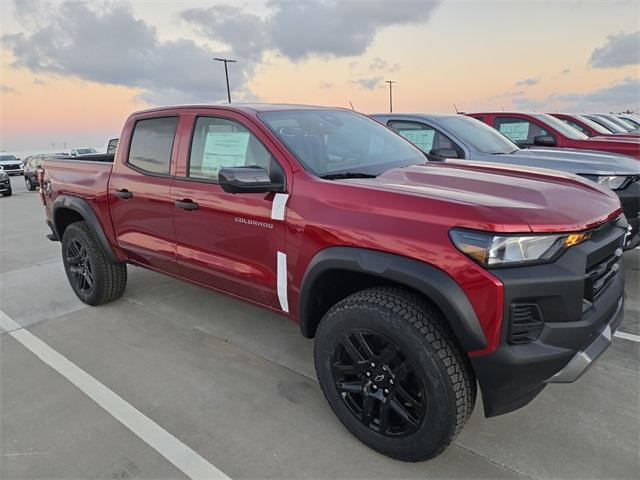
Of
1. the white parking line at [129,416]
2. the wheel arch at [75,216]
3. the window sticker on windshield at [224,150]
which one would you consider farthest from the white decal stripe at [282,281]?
the wheel arch at [75,216]

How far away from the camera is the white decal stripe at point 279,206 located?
104 inches

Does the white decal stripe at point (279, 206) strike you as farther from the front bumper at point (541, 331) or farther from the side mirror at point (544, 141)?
the side mirror at point (544, 141)

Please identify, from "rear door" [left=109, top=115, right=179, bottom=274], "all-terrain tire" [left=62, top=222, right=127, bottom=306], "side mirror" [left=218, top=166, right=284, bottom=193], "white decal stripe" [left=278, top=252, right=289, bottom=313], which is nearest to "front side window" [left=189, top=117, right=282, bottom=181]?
"side mirror" [left=218, top=166, right=284, bottom=193]

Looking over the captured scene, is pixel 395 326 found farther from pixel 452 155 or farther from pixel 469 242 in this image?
pixel 452 155

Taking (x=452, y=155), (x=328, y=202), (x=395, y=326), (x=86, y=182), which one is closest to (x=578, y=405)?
(x=395, y=326)

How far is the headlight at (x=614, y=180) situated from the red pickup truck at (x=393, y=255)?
2423 millimetres

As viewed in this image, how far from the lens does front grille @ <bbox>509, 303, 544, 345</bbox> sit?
190 centimetres

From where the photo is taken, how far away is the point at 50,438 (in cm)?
257

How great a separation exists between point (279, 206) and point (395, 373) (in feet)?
3.64

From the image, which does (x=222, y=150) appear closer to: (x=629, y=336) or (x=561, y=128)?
(x=629, y=336)

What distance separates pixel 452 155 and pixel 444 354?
2.46m

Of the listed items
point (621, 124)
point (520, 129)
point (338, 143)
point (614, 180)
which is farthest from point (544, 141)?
point (621, 124)

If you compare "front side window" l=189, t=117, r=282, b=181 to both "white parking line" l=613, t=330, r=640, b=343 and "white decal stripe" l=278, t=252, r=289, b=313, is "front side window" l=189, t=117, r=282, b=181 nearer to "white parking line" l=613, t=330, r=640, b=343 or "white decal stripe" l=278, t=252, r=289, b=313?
"white decal stripe" l=278, t=252, r=289, b=313

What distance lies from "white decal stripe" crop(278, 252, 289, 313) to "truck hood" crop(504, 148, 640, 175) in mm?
3408
